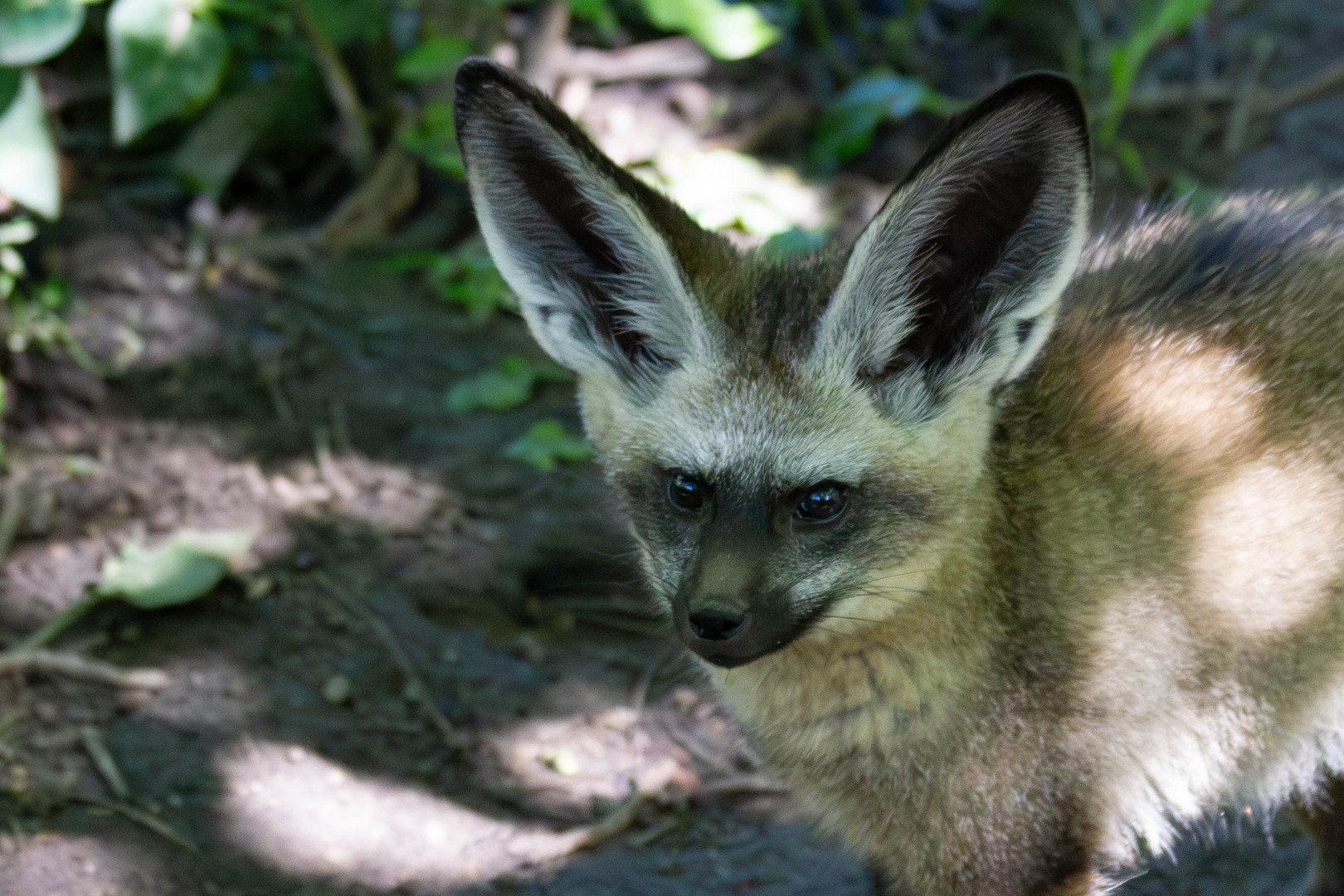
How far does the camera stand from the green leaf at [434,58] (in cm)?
511

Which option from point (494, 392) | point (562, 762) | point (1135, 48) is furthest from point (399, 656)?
point (1135, 48)

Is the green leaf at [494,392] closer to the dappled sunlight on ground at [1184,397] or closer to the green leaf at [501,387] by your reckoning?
the green leaf at [501,387]

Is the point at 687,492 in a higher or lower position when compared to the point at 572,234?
lower

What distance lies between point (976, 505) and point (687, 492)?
66 centimetres

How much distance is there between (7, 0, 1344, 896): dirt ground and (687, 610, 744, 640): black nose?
0.71 meters

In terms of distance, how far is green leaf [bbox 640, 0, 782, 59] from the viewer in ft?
15.7

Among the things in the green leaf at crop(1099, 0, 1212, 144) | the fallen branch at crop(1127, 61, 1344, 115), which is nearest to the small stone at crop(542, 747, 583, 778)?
the green leaf at crop(1099, 0, 1212, 144)

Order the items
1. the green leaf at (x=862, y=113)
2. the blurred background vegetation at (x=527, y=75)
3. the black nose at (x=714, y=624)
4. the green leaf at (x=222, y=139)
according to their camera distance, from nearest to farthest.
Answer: the black nose at (x=714, y=624) → the blurred background vegetation at (x=527, y=75) → the green leaf at (x=222, y=139) → the green leaf at (x=862, y=113)

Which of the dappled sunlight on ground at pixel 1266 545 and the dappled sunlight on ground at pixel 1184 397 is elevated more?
the dappled sunlight on ground at pixel 1184 397

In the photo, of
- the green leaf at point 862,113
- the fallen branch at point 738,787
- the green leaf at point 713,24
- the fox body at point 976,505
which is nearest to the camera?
the fox body at point 976,505

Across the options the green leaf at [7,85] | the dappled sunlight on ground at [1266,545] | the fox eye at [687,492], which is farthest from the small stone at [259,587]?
the dappled sunlight on ground at [1266,545]

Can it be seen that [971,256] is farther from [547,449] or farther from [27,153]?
[27,153]

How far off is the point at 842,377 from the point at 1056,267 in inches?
20.2

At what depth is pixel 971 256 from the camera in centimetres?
250
